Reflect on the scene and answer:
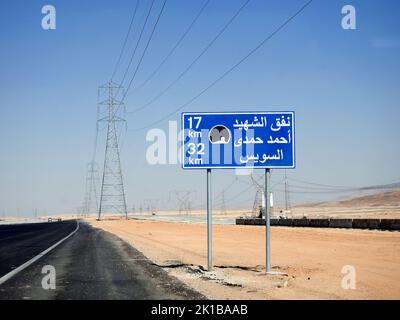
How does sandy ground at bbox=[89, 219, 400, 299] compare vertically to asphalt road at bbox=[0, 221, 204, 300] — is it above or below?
below

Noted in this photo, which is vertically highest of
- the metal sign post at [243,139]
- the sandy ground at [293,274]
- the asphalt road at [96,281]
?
the metal sign post at [243,139]

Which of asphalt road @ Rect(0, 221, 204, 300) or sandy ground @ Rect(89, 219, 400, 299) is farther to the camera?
sandy ground @ Rect(89, 219, 400, 299)

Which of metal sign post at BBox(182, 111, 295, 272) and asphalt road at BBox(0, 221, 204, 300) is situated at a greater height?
metal sign post at BBox(182, 111, 295, 272)

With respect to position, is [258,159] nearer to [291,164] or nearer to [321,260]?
[291,164]

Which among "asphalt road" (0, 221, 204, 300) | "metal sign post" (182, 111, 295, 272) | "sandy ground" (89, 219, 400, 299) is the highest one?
"metal sign post" (182, 111, 295, 272)

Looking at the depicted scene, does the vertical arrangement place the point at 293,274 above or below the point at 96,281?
below

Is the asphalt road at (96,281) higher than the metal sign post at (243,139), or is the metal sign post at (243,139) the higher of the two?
the metal sign post at (243,139)

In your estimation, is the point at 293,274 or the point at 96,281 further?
the point at 293,274
